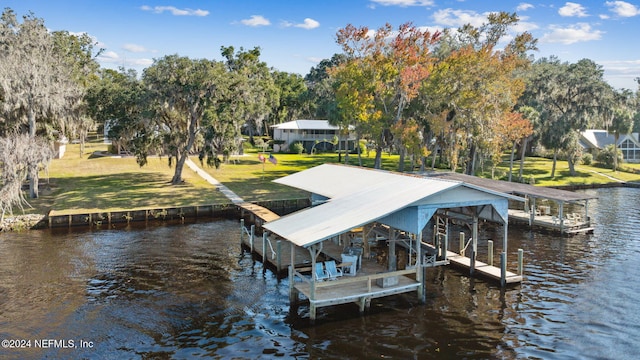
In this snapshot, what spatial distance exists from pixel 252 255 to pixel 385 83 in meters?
24.6

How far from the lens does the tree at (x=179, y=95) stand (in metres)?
A: 43.0

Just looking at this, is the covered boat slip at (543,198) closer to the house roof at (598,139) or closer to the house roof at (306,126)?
the house roof at (306,126)

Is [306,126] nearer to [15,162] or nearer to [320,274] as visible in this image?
[15,162]

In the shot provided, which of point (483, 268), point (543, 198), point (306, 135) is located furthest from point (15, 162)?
point (306, 135)

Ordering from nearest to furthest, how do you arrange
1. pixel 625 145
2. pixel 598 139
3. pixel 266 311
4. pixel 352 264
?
pixel 266 311 → pixel 352 264 → pixel 625 145 → pixel 598 139

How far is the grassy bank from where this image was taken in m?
40.3

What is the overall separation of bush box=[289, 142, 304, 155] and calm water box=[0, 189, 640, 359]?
1912 inches

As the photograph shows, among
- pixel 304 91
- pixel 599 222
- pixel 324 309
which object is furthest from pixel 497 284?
pixel 304 91

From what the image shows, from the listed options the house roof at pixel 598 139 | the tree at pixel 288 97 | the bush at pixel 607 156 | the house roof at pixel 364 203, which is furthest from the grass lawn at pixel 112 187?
the house roof at pixel 598 139

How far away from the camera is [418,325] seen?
1906 centimetres

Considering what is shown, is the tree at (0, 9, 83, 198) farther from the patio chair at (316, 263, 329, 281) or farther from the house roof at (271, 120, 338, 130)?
the house roof at (271, 120, 338, 130)

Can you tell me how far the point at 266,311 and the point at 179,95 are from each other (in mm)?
28472

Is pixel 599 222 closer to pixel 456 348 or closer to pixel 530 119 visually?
pixel 530 119

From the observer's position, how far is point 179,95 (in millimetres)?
43781
